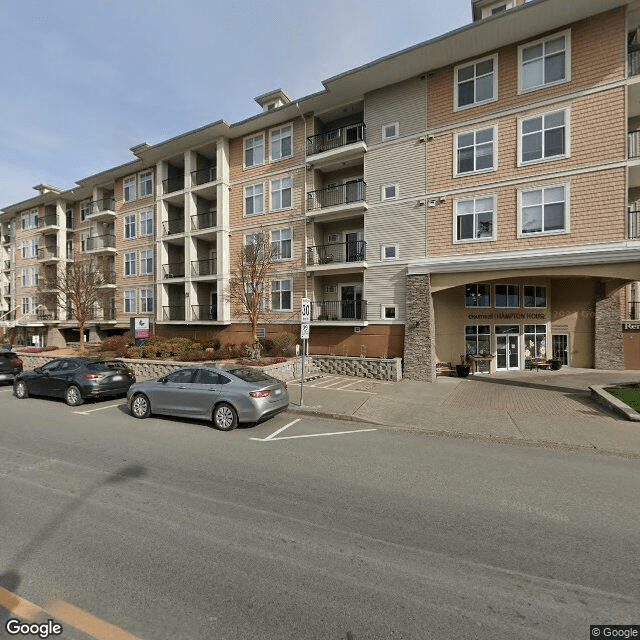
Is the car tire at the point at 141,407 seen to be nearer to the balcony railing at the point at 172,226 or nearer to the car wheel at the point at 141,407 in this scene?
the car wheel at the point at 141,407

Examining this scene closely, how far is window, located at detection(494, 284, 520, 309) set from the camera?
19391 mm

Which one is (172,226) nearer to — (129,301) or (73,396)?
(129,301)

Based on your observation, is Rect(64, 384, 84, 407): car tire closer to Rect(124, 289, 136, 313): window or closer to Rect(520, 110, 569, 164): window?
Rect(124, 289, 136, 313): window

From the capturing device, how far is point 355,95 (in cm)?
1845

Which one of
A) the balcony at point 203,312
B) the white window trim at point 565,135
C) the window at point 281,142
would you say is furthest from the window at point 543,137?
the balcony at point 203,312

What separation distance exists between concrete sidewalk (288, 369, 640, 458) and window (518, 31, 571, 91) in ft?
42.6

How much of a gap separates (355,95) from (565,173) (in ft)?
36.3

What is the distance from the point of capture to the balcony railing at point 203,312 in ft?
74.5

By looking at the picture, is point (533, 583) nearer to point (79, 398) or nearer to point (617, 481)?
point (617, 481)

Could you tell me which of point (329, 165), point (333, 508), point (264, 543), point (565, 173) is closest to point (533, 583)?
point (333, 508)

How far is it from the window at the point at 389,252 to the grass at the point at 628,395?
33.1 feet

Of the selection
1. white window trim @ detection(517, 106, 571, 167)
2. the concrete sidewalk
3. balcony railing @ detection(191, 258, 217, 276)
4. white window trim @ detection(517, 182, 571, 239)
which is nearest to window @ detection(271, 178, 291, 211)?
balcony railing @ detection(191, 258, 217, 276)

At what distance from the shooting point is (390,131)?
1766cm

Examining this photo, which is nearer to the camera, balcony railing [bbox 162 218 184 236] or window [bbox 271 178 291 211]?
window [bbox 271 178 291 211]
